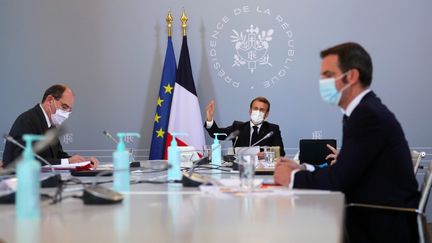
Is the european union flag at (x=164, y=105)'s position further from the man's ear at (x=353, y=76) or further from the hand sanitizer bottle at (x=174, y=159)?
the man's ear at (x=353, y=76)

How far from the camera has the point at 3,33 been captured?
16.7 feet

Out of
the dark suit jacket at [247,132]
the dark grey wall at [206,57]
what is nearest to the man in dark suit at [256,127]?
the dark suit jacket at [247,132]

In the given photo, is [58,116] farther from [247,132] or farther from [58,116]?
[247,132]

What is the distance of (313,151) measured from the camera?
365 centimetres

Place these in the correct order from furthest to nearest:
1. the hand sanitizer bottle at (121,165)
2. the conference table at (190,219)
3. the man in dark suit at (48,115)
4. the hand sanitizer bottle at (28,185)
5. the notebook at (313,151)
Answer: the notebook at (313,151) < the man in dark suit at (48,115) < the hand sanitizer bottle at (121,165) < the hand sanitizer bottle at (28,185) < the conference table at (190,219)

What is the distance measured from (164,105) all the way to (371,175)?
3100 millimetres

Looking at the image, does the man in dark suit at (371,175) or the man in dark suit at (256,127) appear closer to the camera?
the man in dark suit at (371,175)

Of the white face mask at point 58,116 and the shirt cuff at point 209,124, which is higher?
the white face mask at point 58,116

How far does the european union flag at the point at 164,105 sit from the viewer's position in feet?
15.4

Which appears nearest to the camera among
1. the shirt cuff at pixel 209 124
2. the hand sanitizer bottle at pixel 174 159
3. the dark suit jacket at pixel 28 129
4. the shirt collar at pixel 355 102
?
the shirt collar at pixel 355 102

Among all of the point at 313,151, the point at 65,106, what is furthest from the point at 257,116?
the point at 65,106

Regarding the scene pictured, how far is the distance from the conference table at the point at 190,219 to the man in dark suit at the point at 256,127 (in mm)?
2531

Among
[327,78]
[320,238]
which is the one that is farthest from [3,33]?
[320,238]

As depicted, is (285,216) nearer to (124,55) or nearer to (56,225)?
(56,225)
